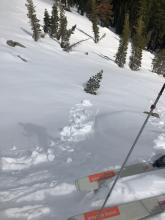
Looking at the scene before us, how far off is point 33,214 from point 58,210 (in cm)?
39

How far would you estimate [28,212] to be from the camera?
16.1 feet

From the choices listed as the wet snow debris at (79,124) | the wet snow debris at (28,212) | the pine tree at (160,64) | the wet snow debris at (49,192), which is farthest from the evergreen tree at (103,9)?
the wet snow debris at (28,212)

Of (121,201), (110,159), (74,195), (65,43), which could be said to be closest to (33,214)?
(74,195)

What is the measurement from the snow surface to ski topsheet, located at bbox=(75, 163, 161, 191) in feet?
0.40

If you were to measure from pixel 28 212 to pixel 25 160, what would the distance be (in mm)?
1941

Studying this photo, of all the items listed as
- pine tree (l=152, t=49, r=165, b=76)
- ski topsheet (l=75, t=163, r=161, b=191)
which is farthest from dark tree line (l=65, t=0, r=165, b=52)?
ski topsheet (l=75, t=163, r=161, b=191)

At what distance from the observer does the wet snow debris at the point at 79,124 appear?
7.85m

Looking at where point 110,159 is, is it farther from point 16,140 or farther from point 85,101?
point 85,101

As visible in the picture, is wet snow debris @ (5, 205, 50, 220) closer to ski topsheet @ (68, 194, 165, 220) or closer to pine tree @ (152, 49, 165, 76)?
ski topsheet @ (68, 194, 165, 220)

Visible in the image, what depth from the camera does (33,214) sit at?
4.85 m

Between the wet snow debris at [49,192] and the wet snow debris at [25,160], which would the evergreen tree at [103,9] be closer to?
the wet snow debris at [25,160]

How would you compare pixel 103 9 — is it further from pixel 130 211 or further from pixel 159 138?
pixel 130 211

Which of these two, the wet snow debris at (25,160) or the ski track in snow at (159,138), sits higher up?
the ski track in snow at (159,138)

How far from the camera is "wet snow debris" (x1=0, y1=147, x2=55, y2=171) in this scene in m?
6.49
